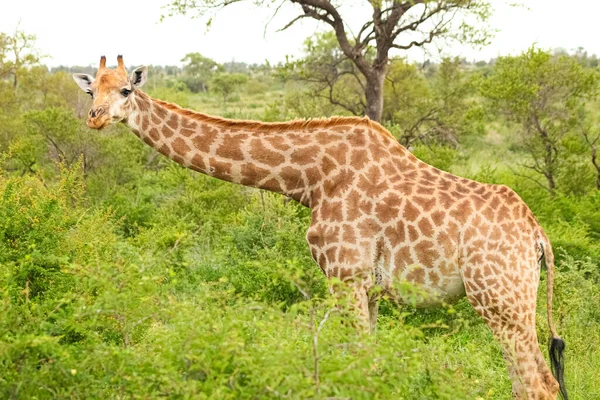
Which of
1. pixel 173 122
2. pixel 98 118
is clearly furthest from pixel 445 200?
pixel 98 118

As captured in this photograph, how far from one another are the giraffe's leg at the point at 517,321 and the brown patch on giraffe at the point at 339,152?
4.22ft

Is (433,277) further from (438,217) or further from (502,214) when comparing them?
(502,214)

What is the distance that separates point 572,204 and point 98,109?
9.68 m

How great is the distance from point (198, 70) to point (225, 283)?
49.7 meters

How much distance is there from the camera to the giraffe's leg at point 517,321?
492 cm

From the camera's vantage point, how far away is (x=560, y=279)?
24.0ft

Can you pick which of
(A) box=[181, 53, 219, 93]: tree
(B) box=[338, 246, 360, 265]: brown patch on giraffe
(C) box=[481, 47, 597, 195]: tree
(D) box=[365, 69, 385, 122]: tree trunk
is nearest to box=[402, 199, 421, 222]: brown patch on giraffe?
(B) box=[338, 246, 360, 265]: brown patch on giraffe

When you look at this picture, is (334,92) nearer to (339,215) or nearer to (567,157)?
(567,157)

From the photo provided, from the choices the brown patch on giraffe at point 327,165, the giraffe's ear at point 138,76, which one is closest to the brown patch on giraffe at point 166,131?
the giraffe's ear at point 138,76

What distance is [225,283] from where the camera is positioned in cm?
859

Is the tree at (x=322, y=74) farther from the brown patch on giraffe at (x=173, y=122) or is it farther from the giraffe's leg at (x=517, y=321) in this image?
the giraffe's leg at (x=517, y=321)

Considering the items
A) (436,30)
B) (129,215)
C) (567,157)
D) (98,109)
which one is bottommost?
(129,215)

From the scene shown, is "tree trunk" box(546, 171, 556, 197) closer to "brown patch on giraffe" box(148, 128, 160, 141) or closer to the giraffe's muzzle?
"brown patch on giraffe" box(148, 128, 160, 141)

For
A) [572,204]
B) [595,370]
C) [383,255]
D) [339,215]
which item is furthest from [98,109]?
[572,204]
